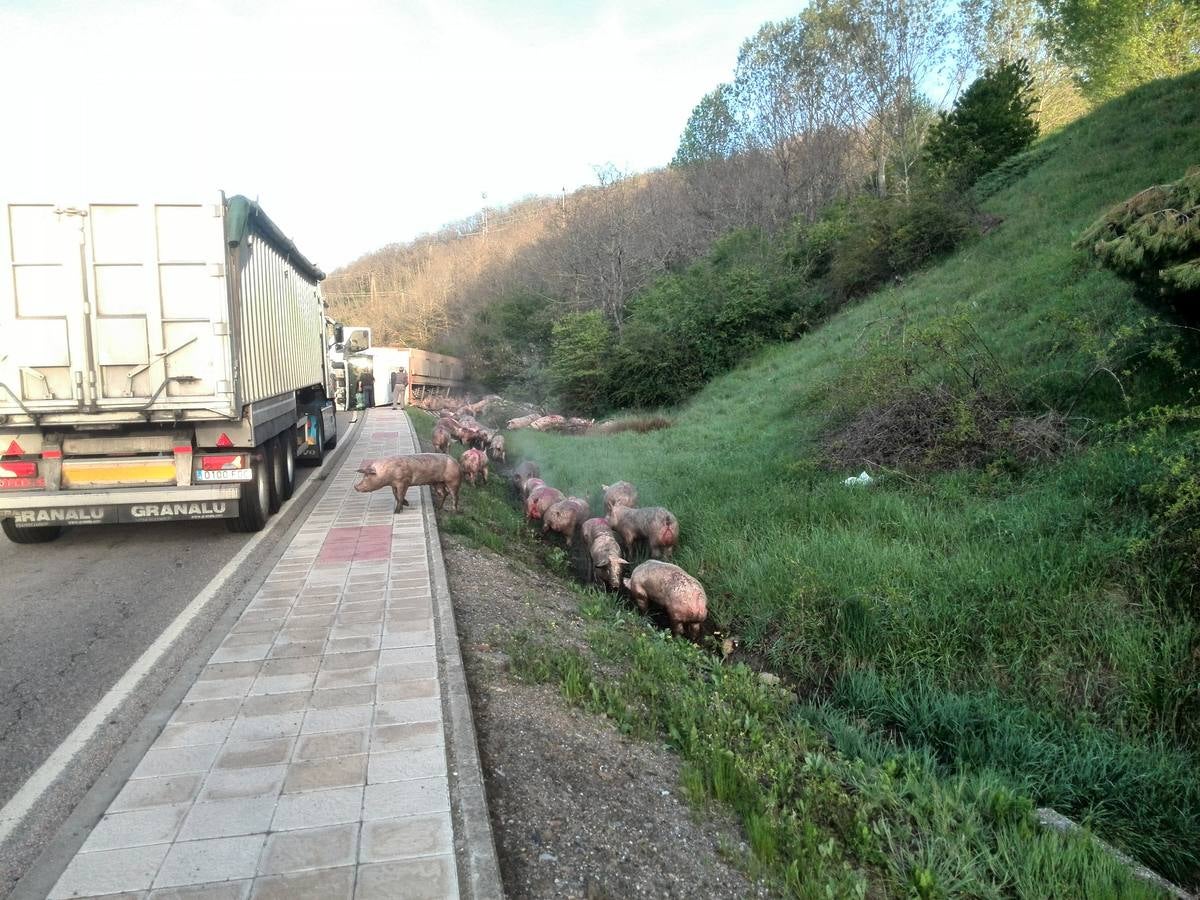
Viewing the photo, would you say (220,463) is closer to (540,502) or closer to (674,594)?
(540,502)

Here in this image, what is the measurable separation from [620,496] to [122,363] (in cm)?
581

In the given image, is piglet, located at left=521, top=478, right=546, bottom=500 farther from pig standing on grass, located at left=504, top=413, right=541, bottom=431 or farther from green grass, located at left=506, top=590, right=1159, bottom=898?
pig standing on grass, located at left=504, top=413, right=541, bottom=431

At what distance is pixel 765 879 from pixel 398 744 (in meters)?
1.78

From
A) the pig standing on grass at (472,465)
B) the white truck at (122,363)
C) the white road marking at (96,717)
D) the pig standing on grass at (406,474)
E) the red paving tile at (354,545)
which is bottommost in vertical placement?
the white road marking at (96,717)

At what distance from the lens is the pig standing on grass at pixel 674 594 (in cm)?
671

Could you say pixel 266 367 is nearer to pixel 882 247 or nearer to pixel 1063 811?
pixel 1063 811

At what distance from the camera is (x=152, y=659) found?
502cm

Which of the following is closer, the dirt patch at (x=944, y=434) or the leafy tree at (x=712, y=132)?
the dirt patch at (x=944, y=434)

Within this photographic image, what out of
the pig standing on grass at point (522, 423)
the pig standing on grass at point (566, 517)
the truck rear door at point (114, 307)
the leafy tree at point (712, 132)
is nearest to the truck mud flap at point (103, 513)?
the truck rear door at point (114, 307)

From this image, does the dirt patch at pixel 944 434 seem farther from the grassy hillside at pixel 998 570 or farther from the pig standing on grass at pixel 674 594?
the pig standing on grass at pixel 674 594

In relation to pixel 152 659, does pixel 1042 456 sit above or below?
above

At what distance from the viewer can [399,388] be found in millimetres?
33375

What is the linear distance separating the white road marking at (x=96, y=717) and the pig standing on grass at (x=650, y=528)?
418 cm

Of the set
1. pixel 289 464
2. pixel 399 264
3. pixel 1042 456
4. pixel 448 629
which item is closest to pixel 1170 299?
pixel 1042 456
